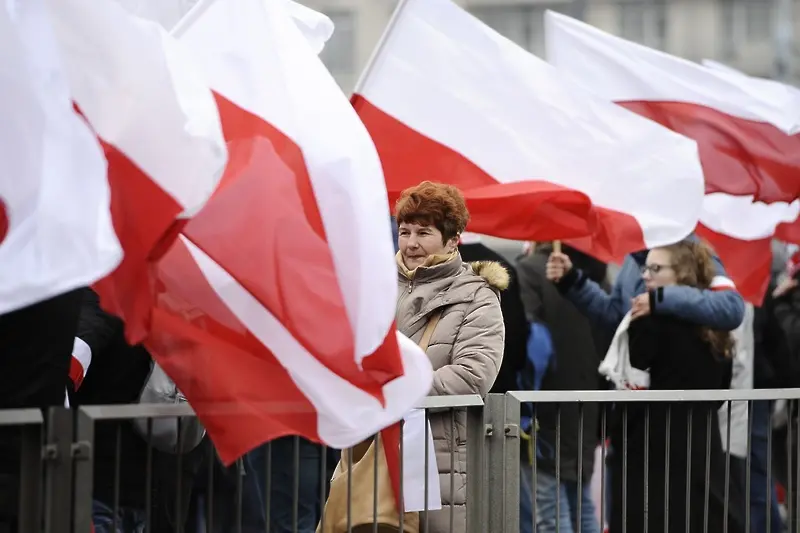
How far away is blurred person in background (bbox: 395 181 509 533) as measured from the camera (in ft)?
19.2

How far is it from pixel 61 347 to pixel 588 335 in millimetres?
4913

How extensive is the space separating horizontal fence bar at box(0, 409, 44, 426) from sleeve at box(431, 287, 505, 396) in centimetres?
172

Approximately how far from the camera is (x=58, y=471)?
4770mm


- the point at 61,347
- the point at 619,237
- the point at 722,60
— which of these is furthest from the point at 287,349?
the point at 722,60

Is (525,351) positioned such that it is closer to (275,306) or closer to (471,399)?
(471,399)

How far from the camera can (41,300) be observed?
15.1ft

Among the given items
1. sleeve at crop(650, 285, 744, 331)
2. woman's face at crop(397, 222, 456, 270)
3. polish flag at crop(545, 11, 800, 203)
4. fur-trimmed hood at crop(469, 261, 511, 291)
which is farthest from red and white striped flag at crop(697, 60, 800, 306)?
woman's face at crop(397, 222, 456, 270)

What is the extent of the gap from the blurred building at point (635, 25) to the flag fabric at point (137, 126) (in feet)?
114

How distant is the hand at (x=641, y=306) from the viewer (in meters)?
8.01

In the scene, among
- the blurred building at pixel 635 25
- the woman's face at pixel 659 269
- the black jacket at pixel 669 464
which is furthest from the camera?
the blurred building at pixel 635 25

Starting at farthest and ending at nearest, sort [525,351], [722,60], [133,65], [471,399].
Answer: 1. [722,60]
2. [525,351]
3. [471,399]
4. [133,65]

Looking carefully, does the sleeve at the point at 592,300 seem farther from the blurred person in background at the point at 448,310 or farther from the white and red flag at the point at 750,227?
the blurred person in background at the point at 448,310

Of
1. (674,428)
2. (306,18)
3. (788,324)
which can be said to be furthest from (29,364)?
(788,324)

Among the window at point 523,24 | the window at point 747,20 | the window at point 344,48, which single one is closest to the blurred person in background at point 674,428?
the window at point 344,48
